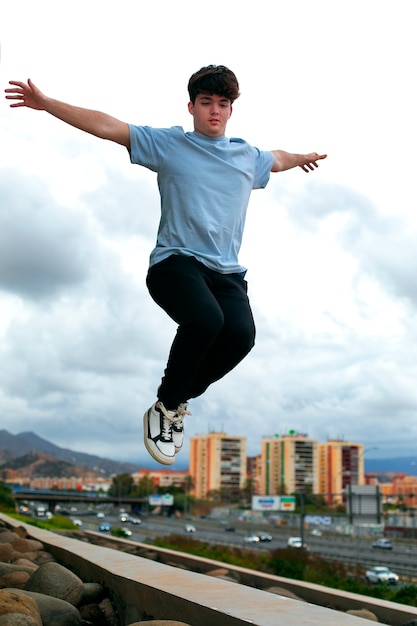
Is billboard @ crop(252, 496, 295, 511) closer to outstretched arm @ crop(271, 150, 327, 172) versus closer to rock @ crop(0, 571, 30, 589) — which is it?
rock @ crop(0, 571, 30, 589)

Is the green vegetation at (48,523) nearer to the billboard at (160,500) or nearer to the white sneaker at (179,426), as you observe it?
the white sneaker at (179,426)

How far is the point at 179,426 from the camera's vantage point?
5.28m

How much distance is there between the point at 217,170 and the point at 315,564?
1967 cm

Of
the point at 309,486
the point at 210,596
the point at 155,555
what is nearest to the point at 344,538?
the point at 155,555

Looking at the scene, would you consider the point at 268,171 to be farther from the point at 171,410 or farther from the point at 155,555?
the point at 155,555

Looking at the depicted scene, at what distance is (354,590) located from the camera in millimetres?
14305

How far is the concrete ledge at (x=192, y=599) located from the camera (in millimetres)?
4441

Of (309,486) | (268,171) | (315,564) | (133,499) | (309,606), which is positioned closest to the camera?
(309,606)

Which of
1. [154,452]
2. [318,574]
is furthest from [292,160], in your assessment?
[318,574]

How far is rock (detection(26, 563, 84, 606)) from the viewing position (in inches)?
251

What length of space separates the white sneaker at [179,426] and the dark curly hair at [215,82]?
2.12 m

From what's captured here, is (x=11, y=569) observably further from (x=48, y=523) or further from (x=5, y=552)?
(x=48, y=523)

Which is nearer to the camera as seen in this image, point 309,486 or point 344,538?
point 344,538

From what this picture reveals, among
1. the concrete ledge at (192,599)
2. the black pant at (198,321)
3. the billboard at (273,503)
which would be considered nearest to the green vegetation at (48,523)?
the concrete ledge at (192,599)
